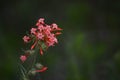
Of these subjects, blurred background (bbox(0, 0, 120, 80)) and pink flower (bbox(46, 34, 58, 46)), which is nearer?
pink flower (bbox(46, 34, 58, 46))

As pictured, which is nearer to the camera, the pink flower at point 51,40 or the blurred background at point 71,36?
the pink flower at point 51,40

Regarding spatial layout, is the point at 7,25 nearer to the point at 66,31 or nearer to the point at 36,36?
the point at 66,31

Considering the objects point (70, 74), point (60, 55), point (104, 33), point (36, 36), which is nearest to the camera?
point (36, 36)

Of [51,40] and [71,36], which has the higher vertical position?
[51,40]

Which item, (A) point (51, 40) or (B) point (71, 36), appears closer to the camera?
(A) point (51, 40)

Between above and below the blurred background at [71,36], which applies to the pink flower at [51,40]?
above

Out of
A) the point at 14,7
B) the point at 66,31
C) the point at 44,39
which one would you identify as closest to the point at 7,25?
the point at 14,7

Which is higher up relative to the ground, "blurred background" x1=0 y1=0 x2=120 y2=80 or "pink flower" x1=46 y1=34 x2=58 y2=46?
"pink flower" x1=46 y1=34 x2=58 y2=46

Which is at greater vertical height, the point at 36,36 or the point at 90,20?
the point at 36,36
